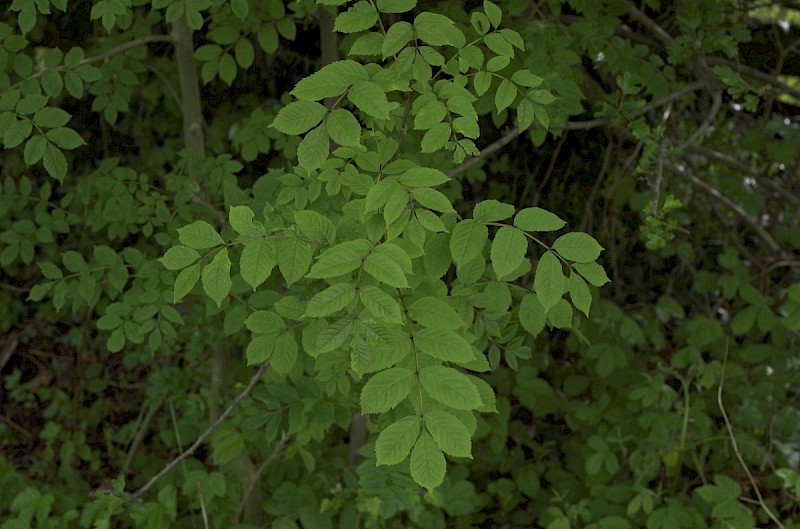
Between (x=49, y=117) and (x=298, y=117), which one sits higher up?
(x=298, y=117)

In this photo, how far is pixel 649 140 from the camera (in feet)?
7.09

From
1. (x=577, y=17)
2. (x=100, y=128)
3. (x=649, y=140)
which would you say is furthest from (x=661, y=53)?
(x=100, y=128)

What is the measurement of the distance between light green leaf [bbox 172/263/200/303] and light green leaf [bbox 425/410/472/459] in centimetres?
50

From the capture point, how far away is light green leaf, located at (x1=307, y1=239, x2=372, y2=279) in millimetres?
1227

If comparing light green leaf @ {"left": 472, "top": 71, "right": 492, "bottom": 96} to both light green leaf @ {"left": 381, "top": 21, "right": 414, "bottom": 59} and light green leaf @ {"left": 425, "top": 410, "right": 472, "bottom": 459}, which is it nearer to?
light green leaf @ {"left": 381, "top": 21, "right": 414, "bottom": 59}

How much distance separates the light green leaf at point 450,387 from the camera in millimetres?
1223

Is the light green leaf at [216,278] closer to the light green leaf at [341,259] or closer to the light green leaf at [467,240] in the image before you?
the light green leaf at [341,259]

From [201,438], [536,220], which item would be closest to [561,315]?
[536,220]

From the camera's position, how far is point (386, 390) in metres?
1.27

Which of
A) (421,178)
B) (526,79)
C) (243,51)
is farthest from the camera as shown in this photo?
(243,51)

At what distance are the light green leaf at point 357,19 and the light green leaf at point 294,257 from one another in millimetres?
381

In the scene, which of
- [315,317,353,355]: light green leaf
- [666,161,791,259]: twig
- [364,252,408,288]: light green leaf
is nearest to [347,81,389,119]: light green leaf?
[364,252,408,288]: light green leaf

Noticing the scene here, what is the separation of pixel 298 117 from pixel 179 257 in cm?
34

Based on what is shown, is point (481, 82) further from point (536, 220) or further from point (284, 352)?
point (284, 352)
